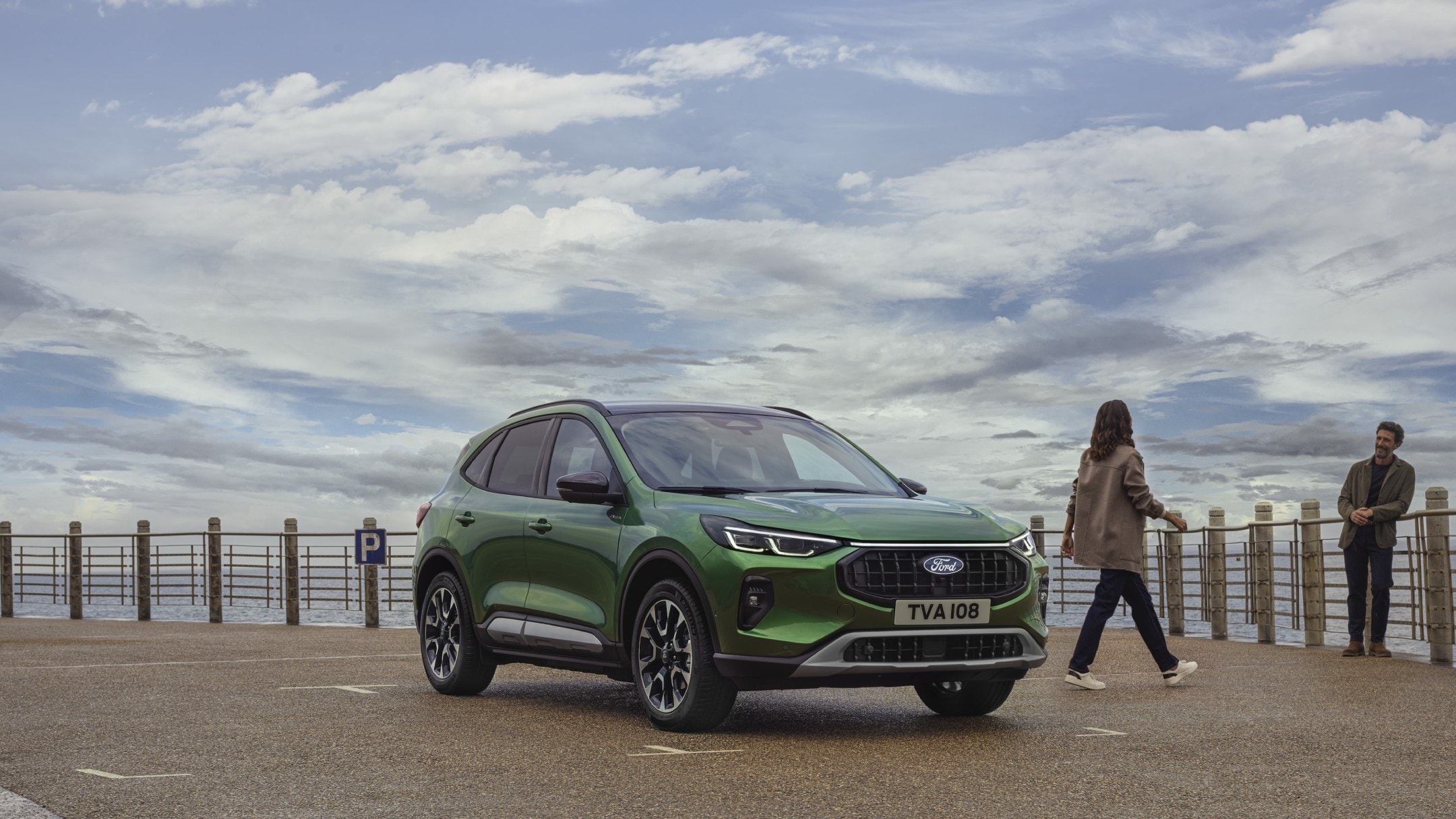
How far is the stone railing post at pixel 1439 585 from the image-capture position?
44.2 feet

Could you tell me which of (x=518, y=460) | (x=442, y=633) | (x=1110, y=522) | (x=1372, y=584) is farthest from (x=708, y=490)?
(x=1372, y=584)

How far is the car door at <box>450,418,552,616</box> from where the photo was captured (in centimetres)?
922

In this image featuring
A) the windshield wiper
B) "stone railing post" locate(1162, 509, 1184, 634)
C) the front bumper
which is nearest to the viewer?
the front bumper

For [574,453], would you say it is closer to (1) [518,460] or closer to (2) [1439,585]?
(1) [518,460]

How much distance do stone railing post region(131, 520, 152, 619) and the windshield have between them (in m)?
20.0

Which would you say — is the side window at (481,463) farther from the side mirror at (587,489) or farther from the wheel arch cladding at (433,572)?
the side mirror at (587,489)

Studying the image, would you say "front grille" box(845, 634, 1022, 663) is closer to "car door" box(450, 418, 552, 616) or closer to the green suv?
the green suv

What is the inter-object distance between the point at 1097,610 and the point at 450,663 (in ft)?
14.0

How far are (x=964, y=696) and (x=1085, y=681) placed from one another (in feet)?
6.75

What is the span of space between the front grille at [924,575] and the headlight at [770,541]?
141 millimetres

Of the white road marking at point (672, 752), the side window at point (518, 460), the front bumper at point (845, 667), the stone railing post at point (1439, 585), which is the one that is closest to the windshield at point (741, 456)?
the side window at point (518, 460)

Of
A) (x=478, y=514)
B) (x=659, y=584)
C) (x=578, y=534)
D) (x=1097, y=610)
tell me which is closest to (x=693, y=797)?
(x=659, y=584)

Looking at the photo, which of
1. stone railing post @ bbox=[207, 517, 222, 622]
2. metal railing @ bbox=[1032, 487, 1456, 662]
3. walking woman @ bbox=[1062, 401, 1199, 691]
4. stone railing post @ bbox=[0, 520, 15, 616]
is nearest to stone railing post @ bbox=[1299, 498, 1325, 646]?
metal railing @ bbox=[1032, 487, 1456, 662]

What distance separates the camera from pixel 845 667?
7316mm
